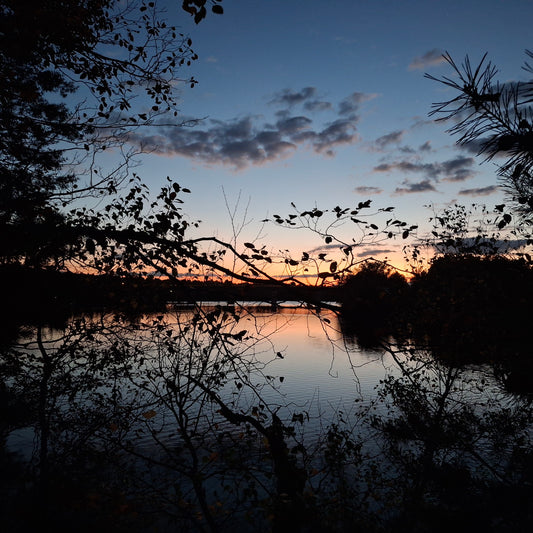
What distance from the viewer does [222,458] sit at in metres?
9.33

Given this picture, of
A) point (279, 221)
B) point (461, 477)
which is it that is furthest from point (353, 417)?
point (279, 221)

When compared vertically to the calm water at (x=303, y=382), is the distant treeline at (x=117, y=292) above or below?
above

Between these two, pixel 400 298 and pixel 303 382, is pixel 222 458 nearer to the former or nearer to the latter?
→ pixel 400 298

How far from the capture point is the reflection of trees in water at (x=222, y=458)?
23.5ft

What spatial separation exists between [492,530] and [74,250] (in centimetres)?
1265

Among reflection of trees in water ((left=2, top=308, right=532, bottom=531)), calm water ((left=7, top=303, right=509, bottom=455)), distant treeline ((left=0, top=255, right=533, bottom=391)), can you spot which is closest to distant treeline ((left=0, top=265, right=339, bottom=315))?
distant treeline ((left=0, top=255, right=533, bottom=391))

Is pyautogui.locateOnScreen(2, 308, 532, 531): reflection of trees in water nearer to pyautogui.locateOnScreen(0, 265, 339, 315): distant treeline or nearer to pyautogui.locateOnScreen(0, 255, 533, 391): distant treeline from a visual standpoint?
pyautogui.locateOnScreen(0, 265, 339, 315): distant treeline

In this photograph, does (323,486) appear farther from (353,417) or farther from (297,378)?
(297,378)

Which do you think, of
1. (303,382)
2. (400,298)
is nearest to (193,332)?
(400,298)

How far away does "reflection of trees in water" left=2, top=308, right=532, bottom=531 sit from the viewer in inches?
282

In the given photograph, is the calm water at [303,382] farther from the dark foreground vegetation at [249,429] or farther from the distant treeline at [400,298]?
the distant treeline at [400,298]

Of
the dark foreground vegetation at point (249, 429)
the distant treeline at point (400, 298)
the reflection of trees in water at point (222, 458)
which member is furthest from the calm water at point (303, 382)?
the distant treeline at point (400, 298)

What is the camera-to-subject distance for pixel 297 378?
1180 inches

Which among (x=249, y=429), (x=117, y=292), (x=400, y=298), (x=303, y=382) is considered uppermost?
(x=400, y=298)
